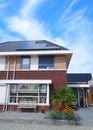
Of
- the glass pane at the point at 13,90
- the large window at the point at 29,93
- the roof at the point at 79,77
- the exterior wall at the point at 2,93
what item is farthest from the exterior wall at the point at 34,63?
the roof at the point at 79,77

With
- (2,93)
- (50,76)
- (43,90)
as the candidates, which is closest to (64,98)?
(43,90)

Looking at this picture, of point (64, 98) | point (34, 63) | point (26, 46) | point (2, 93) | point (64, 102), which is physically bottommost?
point (64, 102)

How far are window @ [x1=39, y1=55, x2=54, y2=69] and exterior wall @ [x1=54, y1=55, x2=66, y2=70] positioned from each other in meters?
0.41

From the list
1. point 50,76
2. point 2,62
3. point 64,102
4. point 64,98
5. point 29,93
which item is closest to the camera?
point 64,98

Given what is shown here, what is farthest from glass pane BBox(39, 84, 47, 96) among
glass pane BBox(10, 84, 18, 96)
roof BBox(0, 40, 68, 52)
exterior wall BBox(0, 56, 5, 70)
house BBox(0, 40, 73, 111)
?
exterior wall BBox(0, 56, 5, 70)

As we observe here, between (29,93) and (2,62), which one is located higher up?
(2,62)

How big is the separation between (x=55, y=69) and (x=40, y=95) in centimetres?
308

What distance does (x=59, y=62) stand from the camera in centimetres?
1881

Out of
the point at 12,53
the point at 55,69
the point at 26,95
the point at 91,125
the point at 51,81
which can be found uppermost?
the point at 12,53

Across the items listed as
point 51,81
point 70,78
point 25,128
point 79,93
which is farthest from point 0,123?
point 70,78

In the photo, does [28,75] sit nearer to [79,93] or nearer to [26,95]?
[26,95]

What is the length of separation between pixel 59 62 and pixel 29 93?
14.1 ft

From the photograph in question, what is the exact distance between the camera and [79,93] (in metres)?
23.9

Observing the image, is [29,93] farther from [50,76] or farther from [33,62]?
[33,62]
